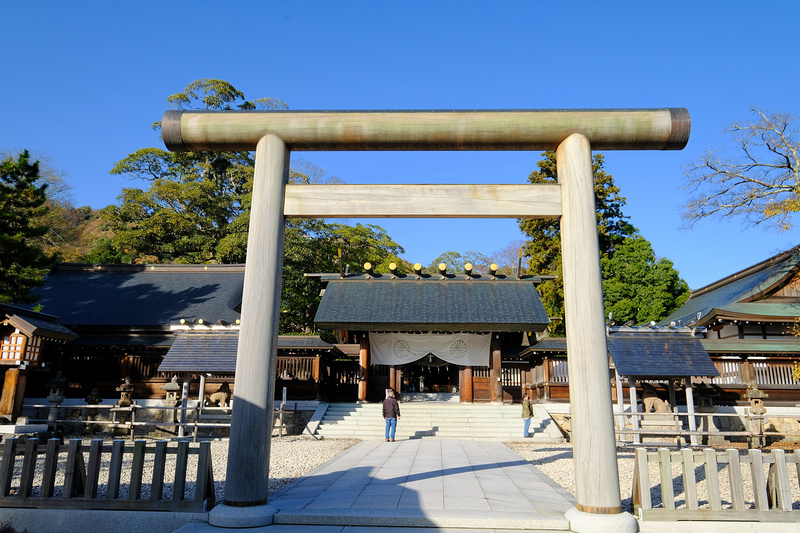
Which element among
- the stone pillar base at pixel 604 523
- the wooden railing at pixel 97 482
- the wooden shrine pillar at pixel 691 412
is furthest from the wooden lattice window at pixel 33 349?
the wooden shrine pillar at pixel 691 412

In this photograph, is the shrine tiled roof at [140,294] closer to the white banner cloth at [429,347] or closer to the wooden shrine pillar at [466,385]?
the white banner cloth at [429,347]

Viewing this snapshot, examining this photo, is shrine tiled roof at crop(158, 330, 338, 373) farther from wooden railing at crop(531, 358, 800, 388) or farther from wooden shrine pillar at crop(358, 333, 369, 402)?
wooden railing at crop(531, 358, 800, 388)

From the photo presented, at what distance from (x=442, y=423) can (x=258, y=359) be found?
12.2 metres

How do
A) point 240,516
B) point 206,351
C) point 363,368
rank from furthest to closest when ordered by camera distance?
point 363,368, point 206,351, point 240,516

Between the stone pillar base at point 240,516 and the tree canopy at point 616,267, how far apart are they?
2174 cm

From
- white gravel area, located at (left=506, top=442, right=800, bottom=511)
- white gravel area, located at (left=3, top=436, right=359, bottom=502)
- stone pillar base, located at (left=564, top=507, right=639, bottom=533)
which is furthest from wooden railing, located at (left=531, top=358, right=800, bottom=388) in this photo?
stone pillar base, located at (left=564, top=507, right=639, bottom=533)

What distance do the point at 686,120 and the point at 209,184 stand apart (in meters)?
31.7

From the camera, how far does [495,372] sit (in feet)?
63.5

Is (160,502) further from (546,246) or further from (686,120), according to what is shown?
(546,246)

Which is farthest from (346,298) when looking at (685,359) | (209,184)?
(209,184)

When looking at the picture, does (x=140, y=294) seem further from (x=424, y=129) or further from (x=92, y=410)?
(x=424, y=129)

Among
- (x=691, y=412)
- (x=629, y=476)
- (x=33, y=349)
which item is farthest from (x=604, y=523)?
(x=33, y=349)

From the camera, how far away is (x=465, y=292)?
832 inches

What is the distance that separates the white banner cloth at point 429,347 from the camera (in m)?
19.7
